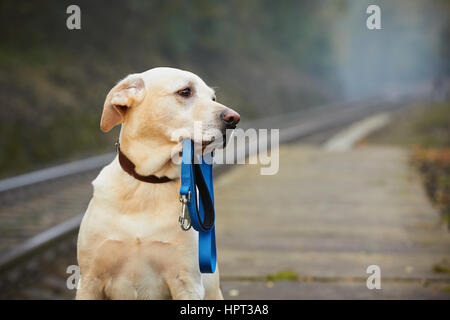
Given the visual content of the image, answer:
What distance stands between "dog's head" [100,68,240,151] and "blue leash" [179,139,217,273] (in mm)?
118

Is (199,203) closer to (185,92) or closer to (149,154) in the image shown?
(149,154)

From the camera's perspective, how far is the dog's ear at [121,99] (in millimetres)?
2779

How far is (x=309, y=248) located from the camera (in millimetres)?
5707

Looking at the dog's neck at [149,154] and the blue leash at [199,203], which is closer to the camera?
the blue leash at [199,203]

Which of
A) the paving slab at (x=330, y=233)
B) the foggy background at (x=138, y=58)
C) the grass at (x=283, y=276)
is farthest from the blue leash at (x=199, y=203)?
the foggy background at (x=138, y=58)

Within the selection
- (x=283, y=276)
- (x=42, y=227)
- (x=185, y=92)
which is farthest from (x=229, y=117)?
(x=42, y=227)

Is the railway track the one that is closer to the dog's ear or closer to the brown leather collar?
the brown leather collar

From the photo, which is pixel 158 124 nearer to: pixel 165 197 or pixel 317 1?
pixel 165 197

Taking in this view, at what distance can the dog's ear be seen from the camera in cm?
278

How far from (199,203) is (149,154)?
1.17 feet

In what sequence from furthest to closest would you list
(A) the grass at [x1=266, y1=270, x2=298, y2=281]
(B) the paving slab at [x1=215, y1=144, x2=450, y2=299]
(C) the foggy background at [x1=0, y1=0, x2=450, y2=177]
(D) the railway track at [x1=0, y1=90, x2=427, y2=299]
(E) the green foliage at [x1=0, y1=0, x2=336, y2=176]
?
(C) the foggy background at [x1=0, y1=0, x2=450, y2=177], (E) the green foliage at [x1=0, y1=0, x2=336, y2=176], (D) the railway track at [x1=0, y1=90, x2=427, y2=299], (A) the grass at [x1=266, y1=270, x2=298, y2=281], (B) the paving slab at [x1=215, y1=144, x2=450, y2=299]

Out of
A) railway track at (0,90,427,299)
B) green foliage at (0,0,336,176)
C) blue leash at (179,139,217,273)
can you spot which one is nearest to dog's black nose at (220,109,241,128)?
blue leash at (179,139,217,273)

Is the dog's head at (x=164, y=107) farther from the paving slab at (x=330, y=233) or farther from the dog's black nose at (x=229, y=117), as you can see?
the paving slab at (x=330, y=233)

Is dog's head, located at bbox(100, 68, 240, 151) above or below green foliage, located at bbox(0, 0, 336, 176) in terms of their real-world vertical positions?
below
